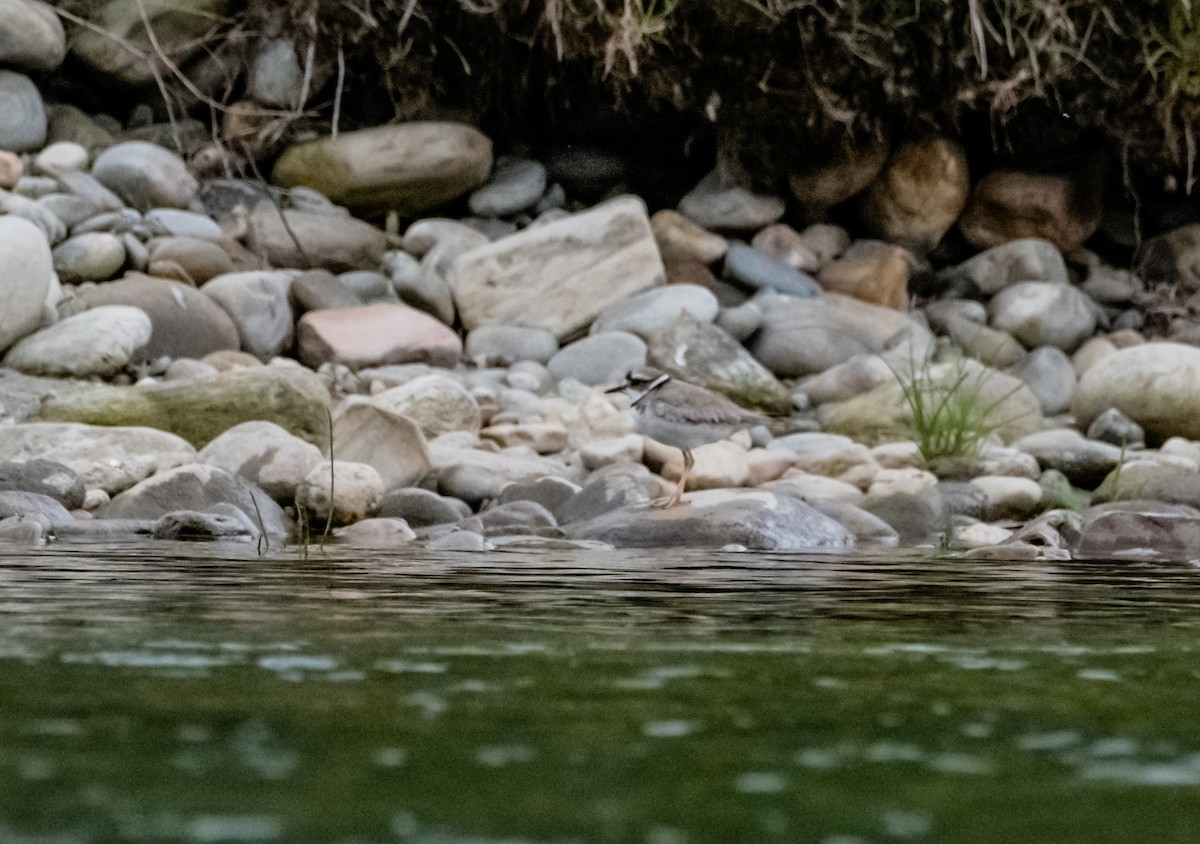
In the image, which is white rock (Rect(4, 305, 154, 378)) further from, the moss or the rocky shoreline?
the moss

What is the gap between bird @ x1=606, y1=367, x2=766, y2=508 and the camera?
605 centimetres

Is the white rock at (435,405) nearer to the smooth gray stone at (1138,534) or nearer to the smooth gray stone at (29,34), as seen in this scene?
the smooth gray stone at (1138,534)

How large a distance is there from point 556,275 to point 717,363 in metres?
1.41

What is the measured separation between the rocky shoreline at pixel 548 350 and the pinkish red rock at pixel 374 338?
0.06 feet

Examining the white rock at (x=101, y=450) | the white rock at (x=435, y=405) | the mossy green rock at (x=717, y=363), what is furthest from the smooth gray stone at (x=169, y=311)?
the mossy green rock at (x=717, y=363)

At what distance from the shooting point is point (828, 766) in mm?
1188

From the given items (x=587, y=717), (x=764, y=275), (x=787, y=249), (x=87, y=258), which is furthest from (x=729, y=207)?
(x=587, y=717)

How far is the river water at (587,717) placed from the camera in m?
1.00

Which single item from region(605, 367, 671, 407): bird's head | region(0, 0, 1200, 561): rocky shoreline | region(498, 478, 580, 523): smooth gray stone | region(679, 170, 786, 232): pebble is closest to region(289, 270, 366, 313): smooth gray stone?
region(0, 0, 1200, 561): rocky shoreline

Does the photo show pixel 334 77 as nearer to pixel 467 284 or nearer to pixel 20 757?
pixel 467 284

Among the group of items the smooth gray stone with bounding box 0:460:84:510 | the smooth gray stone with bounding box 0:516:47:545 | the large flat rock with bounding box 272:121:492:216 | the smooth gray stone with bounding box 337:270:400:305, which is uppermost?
the large flat rock with bounding box 272:121:492:216

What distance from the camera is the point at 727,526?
4.63 meters

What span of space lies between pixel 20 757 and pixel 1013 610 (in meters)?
1.82

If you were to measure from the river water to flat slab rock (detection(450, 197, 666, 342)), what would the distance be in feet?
21.9
